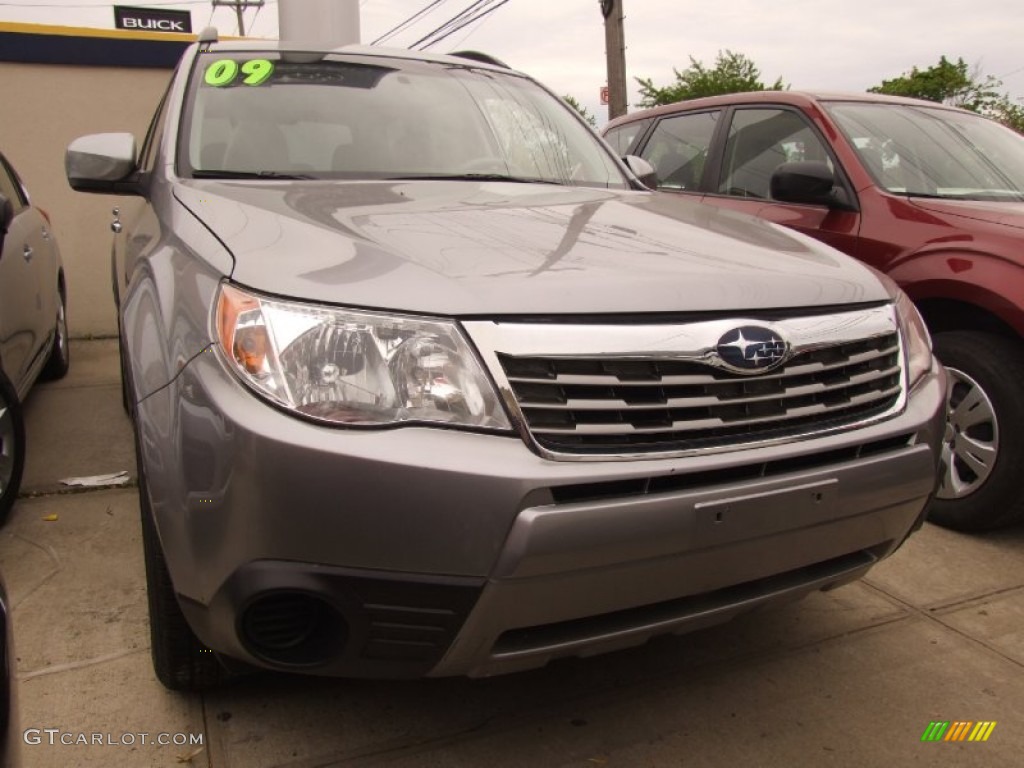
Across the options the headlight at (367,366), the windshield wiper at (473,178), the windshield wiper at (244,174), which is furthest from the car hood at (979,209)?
the headlight at (367,366)

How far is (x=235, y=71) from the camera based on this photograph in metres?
3.00

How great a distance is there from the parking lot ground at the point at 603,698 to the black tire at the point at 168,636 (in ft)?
0.27

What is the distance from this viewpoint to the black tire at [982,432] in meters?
3.16

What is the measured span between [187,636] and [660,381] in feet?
4.08

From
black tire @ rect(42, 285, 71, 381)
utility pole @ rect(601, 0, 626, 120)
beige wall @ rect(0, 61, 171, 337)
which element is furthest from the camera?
utility pole @ rect(601, 0, 626, 120)

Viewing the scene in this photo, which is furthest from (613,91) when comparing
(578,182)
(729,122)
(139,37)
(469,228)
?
(469,228)

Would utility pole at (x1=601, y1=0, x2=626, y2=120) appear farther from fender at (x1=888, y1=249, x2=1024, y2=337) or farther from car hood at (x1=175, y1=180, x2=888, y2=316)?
car hood at (x1=175, y1=180, x2=888, y2=316)

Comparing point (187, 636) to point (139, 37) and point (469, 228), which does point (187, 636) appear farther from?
point (139, 37)

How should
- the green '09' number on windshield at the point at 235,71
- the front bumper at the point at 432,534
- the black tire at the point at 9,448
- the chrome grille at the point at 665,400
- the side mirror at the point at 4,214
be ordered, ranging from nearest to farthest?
the front bumper at the point at 432,534 → the chrome grille at the point at 665,400 → the side mirror at the point at 4,214 → the green '09' number on windshield at the point at 235,71 → the black tire at the point at 9,448

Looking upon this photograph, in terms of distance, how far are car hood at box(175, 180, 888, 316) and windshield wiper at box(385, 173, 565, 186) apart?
0.48 ft

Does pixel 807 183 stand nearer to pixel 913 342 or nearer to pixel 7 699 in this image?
pixel 913 342

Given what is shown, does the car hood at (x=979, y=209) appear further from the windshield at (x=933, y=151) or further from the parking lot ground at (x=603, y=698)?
the parking lot ground at (x=603, y=698)

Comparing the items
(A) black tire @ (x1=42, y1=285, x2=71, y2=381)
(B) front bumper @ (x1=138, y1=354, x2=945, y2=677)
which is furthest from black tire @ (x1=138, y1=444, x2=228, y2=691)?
(A) black tire @ (x1=42, y1=285, x2=71, y2=381)

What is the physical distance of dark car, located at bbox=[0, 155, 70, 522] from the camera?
329 centimetres
